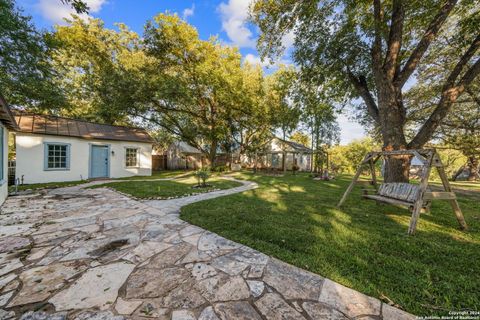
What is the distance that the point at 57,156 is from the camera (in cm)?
960

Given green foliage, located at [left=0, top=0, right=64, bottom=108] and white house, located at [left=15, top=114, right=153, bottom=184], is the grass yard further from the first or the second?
green foliage, located at [left=0, top=0, right=64, bottom=108]

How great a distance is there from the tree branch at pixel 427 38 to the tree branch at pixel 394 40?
1.00ft

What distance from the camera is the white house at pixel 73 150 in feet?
28.8

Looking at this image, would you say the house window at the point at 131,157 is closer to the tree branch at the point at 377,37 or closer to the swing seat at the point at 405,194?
the swing seat at the point at 405,194

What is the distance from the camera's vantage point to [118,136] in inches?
472

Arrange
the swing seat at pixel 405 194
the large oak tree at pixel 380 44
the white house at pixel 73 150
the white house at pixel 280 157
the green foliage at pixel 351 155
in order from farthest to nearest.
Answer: the green foliage at pixel 351 155 → the white house at pixel 280 157 → the white house at pixel 73 150 → the large oak tree at pixel 380 44 → the swing seat at pixel 405 194

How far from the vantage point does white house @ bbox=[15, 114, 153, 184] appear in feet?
28.8

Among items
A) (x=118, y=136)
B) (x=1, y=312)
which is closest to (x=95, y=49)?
(x=118, y=136)

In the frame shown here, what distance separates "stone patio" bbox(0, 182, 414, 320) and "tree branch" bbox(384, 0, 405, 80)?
21.7 ft

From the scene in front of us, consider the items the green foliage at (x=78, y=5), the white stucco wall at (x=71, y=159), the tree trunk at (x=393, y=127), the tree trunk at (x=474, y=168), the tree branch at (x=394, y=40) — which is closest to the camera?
the green foliage at (x=78, y=5)

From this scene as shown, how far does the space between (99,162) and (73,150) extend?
140 cm

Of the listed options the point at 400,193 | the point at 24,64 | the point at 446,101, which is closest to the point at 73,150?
the point at 24,64

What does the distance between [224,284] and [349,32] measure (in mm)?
8247

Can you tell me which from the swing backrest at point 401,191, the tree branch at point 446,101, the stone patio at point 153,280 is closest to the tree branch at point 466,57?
the tree branch at point 446,101
